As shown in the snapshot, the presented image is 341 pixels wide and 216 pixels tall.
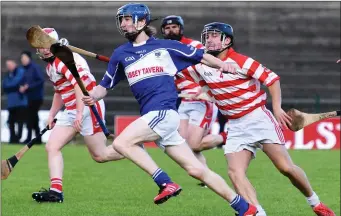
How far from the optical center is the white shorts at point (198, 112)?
460 inches

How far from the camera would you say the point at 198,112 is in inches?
460

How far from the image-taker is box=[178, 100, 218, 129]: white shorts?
11.7 metres

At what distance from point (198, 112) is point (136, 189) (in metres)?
1.32

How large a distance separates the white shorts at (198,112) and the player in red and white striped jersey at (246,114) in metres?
3.32

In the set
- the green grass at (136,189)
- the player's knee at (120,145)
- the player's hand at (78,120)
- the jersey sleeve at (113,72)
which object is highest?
the jersey sleeve at (113,72)

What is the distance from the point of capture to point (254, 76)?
26.4 ft

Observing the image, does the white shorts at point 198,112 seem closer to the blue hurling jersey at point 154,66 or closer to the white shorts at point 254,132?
the white shorts at point 254,132

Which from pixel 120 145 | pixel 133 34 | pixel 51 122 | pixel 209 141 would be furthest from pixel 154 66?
pixel 209 141

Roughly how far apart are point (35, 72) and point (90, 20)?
512cm

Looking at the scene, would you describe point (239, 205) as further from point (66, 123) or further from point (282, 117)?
point (66, 123)

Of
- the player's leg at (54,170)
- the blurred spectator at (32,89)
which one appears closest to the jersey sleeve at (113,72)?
the player's leg at (54,170)

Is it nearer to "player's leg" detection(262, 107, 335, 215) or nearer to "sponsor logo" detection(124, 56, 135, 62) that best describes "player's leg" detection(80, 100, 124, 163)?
"sponsor logo" detection(124, 56, 135, 62)

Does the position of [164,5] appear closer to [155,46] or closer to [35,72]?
[35,72]

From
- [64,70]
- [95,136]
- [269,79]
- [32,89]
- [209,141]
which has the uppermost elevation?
[269,79]
